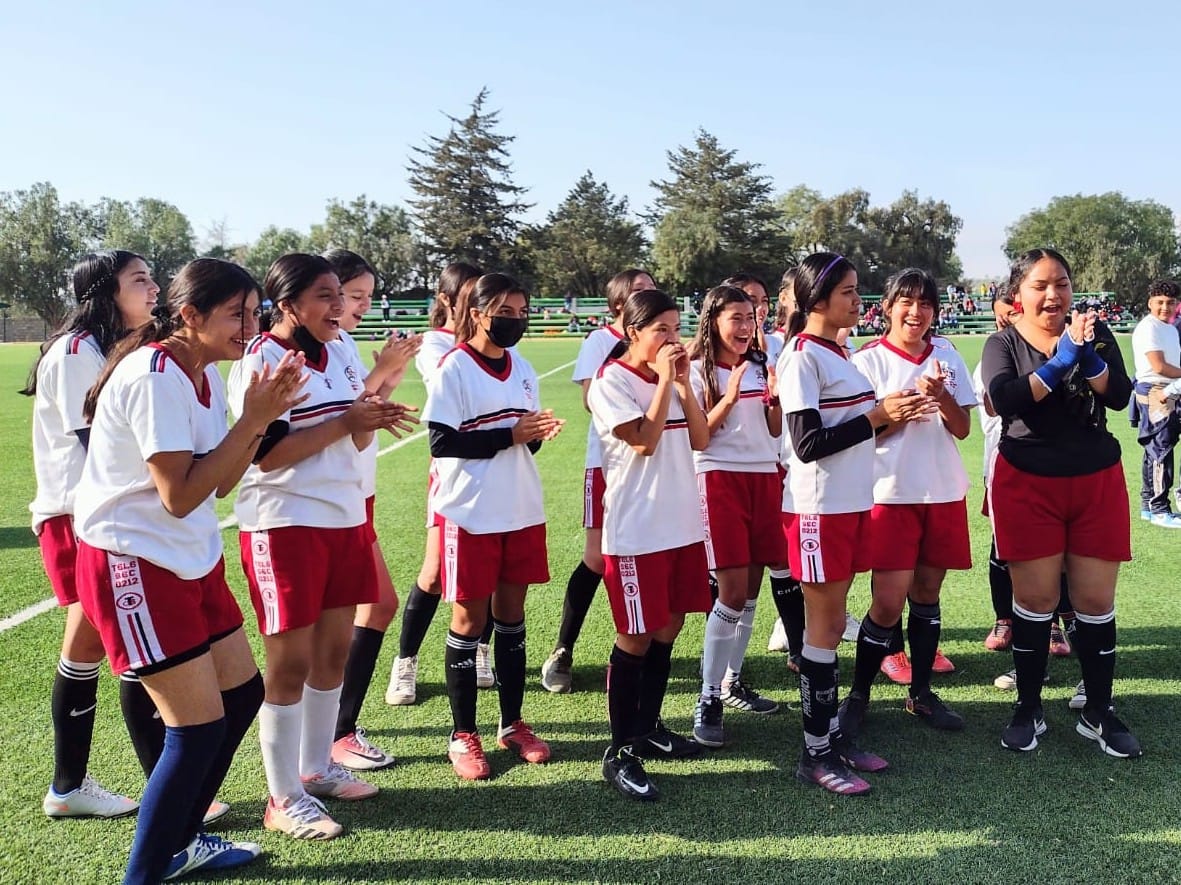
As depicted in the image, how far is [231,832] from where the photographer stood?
3.03m

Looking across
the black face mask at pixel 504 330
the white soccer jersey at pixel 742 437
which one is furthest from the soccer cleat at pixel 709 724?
the black face mask at pixel 504 330

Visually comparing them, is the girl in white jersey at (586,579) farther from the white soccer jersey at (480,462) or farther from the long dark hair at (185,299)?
the long dark hair at (185,299)

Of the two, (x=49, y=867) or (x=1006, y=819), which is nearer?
(x=49, y=867)

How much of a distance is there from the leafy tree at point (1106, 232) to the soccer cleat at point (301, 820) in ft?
246

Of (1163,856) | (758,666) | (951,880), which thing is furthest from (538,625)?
(1163,856)

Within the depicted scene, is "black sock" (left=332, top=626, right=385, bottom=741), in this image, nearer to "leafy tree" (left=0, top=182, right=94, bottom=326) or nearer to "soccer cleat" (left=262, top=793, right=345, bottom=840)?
"soccer cleat" (left=262, top=793, right=345, bottom=840)

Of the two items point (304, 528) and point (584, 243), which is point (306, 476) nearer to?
point (304, 528)

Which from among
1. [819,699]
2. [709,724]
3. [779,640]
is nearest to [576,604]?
[709,724]

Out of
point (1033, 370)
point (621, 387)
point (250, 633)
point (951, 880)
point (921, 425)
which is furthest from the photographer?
point (250, 633)

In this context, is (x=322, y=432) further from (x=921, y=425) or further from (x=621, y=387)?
(x=921, y=425)

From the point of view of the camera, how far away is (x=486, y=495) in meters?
3.39

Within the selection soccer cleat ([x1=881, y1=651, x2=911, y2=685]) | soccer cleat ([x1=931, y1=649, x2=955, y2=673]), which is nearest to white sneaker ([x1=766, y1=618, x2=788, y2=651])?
soccer cleat ([x1=881, y1=651, x2=911, y2=685])

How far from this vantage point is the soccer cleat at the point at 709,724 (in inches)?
144

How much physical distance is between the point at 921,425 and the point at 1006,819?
62.6 inches
